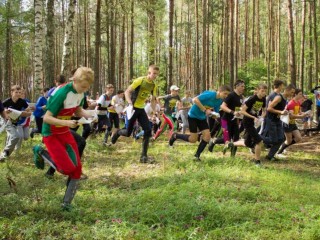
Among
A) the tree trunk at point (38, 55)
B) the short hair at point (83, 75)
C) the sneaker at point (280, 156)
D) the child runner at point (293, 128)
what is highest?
the tree trunk at point (38, 55)

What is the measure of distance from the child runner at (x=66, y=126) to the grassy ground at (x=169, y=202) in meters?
0.53

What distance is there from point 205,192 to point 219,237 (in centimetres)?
154

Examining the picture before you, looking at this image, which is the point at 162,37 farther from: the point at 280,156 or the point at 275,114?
the point at 275,114

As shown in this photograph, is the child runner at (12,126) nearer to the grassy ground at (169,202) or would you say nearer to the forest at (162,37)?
the grassy ground at (169,202)

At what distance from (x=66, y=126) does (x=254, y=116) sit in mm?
4885

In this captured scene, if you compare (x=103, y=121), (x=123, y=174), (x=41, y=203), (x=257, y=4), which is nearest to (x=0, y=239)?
(x=41, y=203)

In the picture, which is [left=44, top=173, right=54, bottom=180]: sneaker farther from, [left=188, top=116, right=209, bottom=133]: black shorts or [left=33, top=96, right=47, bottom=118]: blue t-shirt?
[left=188, top=116, right=209, bottom=133]: black shorts

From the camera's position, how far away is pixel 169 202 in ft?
16.4

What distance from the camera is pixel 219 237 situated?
12.9 feet

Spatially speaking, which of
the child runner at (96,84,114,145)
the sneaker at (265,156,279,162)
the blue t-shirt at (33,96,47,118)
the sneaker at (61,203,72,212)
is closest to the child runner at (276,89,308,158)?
the sneaker at (265,156,279,162)

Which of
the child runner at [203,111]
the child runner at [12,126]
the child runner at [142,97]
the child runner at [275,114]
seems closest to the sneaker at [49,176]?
the child runner at [12,126]

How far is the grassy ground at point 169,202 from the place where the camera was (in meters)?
3.97

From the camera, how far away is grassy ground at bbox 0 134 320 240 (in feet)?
13.0

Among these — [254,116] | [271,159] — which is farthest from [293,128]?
[254,116]
